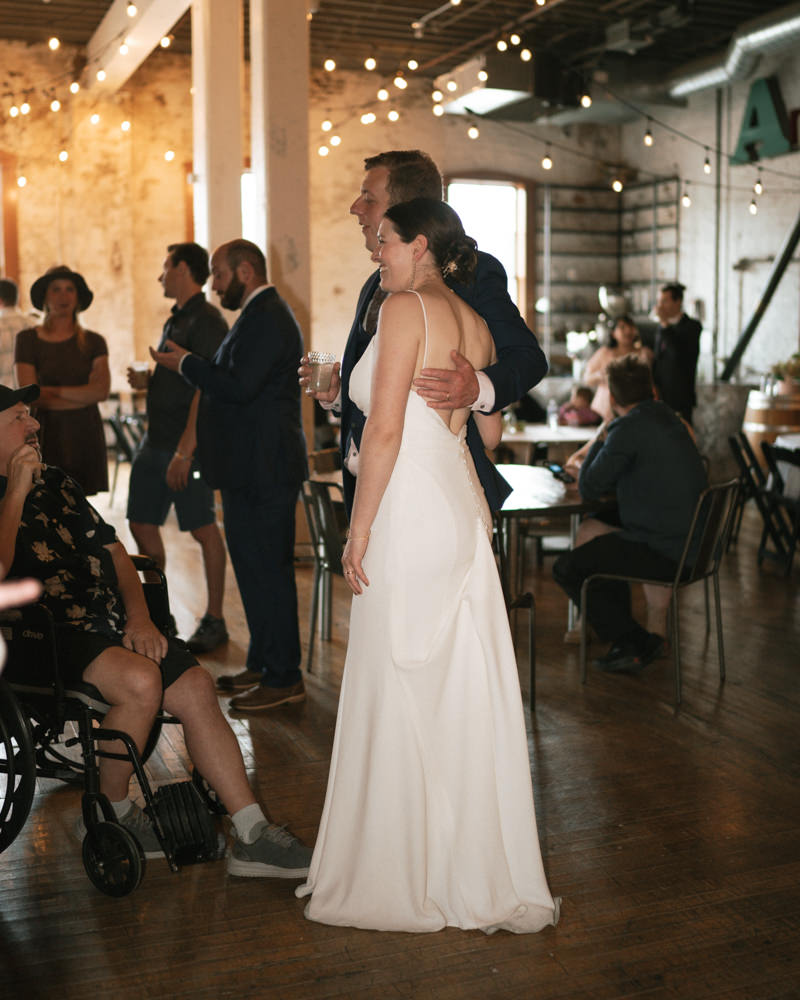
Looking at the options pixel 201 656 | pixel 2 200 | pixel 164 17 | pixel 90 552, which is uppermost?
pixel 164 17

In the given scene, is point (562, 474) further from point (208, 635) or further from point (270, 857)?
point (270, 857)

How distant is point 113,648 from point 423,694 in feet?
2.66

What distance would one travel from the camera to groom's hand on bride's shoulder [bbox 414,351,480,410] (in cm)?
239

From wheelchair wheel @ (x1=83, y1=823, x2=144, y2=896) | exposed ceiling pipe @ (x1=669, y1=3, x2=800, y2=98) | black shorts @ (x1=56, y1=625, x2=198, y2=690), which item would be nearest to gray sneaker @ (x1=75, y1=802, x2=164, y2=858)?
wheelchair wheel @ (x1=83, y1=823, x2=144, y2=896)

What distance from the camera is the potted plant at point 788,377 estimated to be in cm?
960

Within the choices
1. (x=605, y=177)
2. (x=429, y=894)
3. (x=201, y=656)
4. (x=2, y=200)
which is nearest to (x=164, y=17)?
(x=2, y=200)

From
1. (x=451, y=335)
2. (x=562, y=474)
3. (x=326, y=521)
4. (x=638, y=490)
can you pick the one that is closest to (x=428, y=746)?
(x=451, y=335)

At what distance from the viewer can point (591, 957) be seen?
2.39m

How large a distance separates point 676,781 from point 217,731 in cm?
149

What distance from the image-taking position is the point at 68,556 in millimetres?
2848

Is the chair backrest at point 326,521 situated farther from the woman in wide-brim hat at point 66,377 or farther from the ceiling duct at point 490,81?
the ceiling duct at point 490,81

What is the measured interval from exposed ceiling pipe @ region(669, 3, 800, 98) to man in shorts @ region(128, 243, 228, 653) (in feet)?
26.6

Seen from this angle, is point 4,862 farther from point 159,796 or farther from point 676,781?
point 676,781

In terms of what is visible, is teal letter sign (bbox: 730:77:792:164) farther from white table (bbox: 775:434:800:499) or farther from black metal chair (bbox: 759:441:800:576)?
black metal chair (bbox: 759:441:800:576)
